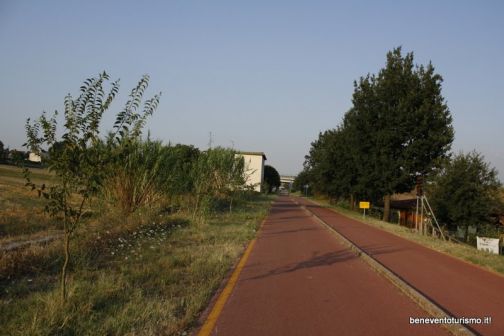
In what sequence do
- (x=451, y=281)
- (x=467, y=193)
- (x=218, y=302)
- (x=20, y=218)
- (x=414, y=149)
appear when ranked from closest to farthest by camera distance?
(x=218, y=302) < (x=451, y=281) < (x=20, y=218) < (x=467, y=193) < (x=414, y=149)

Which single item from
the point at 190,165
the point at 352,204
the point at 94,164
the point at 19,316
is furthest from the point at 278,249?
the point at 352,204

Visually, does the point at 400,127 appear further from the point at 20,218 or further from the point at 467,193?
the point at 20,218

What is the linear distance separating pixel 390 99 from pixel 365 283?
27.7m

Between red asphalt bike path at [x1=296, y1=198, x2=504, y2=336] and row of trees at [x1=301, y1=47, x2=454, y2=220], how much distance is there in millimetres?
18629

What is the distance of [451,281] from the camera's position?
10.0 meters

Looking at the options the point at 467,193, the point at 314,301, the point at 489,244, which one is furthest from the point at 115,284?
the point at 467,193

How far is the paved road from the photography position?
20.1 feet

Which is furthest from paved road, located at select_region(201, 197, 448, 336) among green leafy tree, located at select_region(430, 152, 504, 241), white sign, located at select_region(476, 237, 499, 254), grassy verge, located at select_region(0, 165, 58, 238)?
green leafy tree, located at select_region(430, 152, 504, 241)

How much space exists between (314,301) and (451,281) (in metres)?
3.99

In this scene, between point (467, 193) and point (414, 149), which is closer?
point (467, 193)

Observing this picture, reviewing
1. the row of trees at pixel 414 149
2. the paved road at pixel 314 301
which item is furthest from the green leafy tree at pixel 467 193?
the paved road at pixel 314 301

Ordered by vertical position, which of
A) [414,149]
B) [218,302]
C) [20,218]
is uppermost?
[414,149]

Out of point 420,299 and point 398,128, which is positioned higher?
point 398,128

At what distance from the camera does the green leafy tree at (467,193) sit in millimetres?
30000
